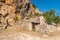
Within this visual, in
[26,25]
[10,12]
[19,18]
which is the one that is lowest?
[26,25]

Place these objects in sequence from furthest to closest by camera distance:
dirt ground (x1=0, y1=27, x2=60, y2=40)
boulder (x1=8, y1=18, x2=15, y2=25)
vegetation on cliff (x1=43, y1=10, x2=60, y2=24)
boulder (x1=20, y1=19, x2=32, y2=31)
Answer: vegetation on cliff (x1=43, y1=10, x2=60, y2=24), boulder (x1=8, y1=18, x2=15, y2=25), boulder (x1=20, y1=19, x2=32, y2=31), dirt ground (x1=0, y1=27, x2=60, y2=40)

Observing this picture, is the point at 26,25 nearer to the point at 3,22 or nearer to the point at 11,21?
the point at 11,21

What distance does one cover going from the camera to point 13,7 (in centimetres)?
3581

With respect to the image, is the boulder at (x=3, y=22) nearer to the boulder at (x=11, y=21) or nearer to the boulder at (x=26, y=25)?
the boulder at (x=11, y=21)

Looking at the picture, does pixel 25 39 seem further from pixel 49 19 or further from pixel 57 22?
pixel 57 22

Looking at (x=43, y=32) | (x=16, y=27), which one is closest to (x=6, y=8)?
(x=16, y=27)

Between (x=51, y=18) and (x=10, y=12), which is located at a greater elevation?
(x=10, y=12)

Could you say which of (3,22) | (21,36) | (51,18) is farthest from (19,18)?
(21,36)

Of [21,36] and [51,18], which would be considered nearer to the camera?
[21,36]

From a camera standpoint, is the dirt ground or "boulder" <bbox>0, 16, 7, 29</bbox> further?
"boulder" <bbox>0, 16, 7, 29</bbox>

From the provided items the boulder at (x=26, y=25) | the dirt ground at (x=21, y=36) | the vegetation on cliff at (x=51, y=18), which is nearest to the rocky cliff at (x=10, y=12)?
the boulder at (x=26, y=25)

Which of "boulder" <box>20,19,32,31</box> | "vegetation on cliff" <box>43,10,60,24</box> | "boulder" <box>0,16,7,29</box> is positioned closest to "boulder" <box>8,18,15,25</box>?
"boulder" <box>0,16,7,29</box>

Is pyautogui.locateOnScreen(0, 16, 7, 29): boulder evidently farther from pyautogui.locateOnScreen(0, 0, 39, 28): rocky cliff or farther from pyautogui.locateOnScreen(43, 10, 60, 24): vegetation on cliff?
pyautogui.locateOnScreen(43, 10, 60, 24): vegetation on cliff

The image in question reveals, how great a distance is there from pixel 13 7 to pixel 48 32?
11071 millimetres
